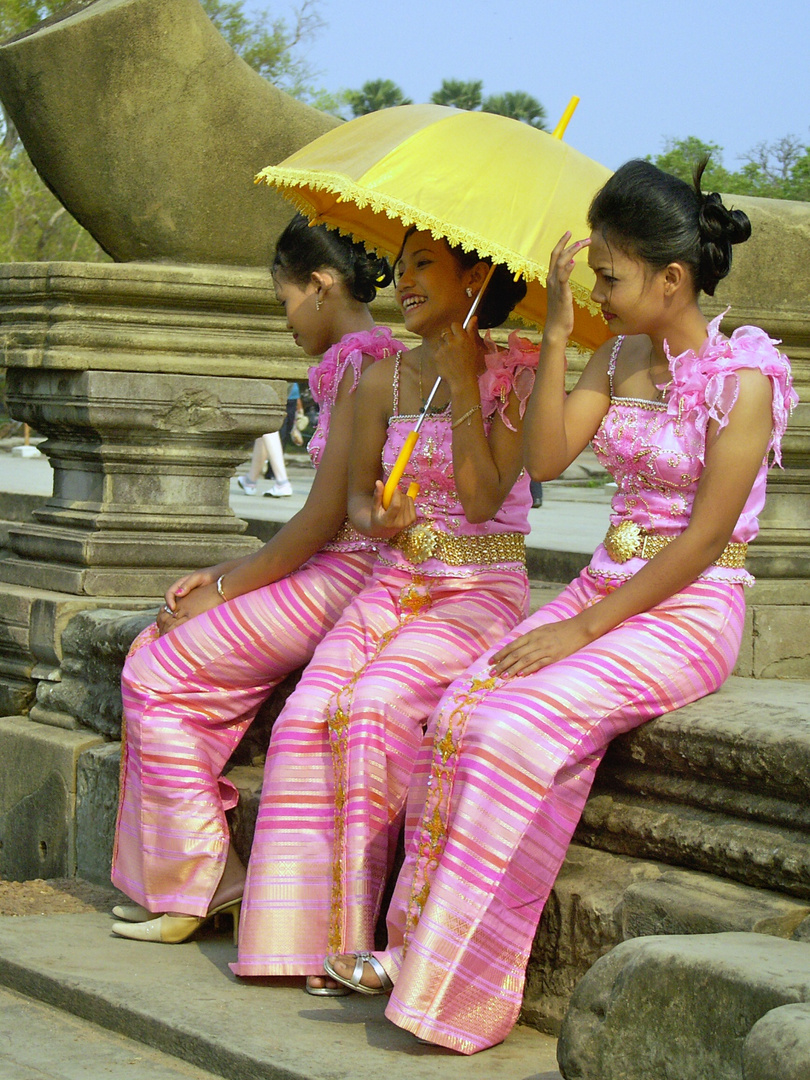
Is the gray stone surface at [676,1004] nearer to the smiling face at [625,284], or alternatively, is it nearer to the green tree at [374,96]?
the smiling face at [625,284]

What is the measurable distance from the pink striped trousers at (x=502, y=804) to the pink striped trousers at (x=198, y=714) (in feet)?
2.46

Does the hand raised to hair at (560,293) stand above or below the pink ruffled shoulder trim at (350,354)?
above

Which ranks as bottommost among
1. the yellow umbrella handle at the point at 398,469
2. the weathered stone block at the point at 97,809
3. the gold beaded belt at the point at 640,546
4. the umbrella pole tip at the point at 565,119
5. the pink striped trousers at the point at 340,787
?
Answer: the weathered stone block at the point at 97,809

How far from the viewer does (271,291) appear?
4516 mm

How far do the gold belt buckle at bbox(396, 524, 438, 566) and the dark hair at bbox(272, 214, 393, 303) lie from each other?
0.73m

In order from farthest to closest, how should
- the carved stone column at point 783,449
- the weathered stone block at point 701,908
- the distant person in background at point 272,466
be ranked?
the distant person in background at point 272,466, the carved stone column at point 783,449, the weathered stone block at point 701,908

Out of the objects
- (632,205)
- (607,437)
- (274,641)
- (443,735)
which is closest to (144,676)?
(274,641)

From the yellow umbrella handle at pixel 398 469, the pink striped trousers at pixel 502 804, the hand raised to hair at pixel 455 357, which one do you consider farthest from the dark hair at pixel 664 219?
the pink striped trousers at pixel 502 804

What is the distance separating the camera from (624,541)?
9.36 feet

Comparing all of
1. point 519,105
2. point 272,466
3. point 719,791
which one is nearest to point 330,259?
point 719,791

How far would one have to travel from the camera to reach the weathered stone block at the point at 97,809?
3.94 meters

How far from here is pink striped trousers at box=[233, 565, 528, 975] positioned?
2.84 metres

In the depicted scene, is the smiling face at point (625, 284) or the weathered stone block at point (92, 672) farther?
the weathered stone block at point (92, 672)

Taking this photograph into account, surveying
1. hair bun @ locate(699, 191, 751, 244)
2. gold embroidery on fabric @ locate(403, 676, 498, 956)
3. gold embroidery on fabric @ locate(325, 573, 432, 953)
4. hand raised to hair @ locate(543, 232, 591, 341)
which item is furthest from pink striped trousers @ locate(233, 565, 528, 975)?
hair bun @ locate(699, 191, 751, 244)
